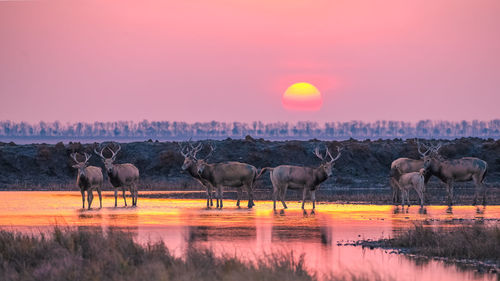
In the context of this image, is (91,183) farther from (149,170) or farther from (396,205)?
(149,170)

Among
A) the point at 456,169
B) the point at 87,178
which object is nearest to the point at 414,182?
the point at 456,169

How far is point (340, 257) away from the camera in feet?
61.5

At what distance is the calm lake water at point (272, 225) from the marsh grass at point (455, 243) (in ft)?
3.29

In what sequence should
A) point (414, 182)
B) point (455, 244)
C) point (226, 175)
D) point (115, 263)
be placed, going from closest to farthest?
point (115, 263)
point (455, 244)
point (414, 182)
point (226, 175)

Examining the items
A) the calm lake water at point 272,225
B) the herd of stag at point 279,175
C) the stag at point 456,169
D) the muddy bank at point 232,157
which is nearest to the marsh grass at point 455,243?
the calm lake water at point 272,225

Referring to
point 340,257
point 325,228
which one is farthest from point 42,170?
point 340,257

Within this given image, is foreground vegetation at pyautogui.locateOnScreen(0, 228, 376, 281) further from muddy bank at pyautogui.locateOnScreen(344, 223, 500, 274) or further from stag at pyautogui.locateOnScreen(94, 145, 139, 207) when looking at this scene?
stag at pyautogui.locateOnScreen(94, 145, 139, 207)

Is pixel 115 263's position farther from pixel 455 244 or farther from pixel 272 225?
pixel 272 225

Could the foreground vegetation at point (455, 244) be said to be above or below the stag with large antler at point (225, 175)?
below

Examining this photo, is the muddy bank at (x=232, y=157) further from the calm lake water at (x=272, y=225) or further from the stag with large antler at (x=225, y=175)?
the calm lake water at (x=272, y=225)

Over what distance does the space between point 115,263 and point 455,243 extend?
8843 mm

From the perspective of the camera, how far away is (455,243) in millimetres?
19422

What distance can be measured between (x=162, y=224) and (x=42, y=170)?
57.6 metres

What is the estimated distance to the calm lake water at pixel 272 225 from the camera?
17.5 metres
